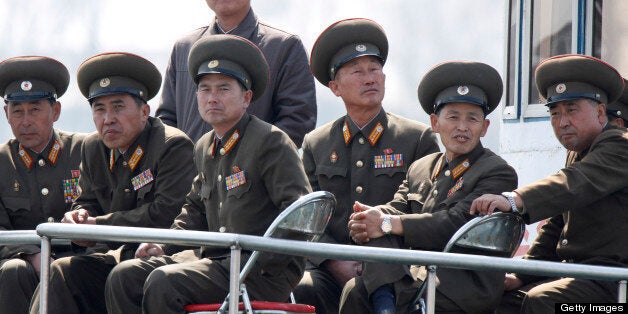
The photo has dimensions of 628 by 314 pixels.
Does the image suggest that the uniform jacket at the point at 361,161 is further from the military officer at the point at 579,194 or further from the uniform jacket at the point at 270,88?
the military officer at the point at 579,194

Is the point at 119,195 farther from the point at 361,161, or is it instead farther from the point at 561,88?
the point at 561,88

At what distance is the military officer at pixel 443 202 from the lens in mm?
5941

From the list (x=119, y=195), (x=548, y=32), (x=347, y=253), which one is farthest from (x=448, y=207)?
(x=548, y=32)

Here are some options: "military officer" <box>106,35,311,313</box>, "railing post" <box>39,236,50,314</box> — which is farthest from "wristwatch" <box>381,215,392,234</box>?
"railing post" <box>39,236,50,314</box>

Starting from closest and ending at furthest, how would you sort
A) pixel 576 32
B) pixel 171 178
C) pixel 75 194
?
pixel 171 178
pixel 75 194
pixel 576 32

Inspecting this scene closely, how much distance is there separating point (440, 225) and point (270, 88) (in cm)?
195

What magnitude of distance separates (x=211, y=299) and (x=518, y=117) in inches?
167

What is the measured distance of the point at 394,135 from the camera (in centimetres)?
716

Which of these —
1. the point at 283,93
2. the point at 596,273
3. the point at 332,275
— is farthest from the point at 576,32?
the point at 596,273

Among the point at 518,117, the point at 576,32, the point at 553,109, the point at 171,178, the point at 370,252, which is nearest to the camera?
the point at 370,252

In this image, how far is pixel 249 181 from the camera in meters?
6.42

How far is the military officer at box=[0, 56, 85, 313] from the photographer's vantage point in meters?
7.57

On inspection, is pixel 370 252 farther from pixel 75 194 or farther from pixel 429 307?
pixel 75 194

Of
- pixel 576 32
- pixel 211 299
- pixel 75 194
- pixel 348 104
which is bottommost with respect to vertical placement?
pixel 211 299
